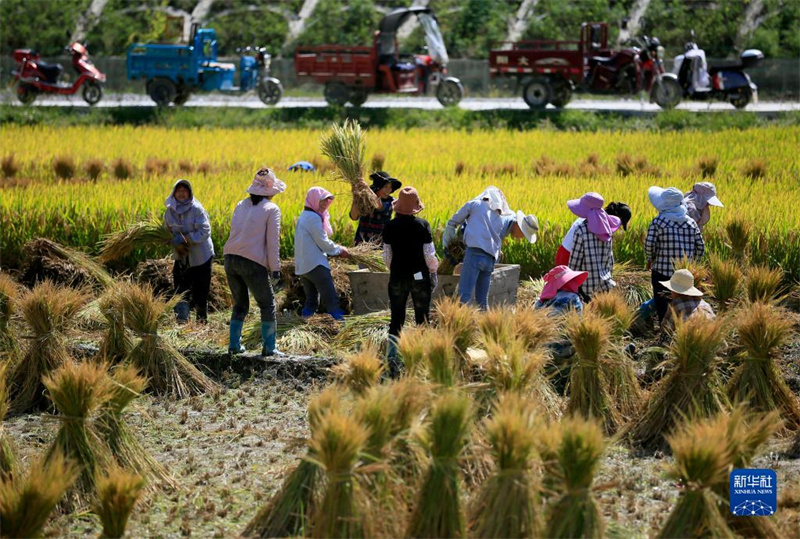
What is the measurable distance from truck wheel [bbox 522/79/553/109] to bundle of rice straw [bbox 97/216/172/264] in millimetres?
15541

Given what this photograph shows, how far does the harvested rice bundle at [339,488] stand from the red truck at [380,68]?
21332mm

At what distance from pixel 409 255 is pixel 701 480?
352 cm

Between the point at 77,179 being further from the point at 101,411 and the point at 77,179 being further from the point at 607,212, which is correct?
the point at 101,411

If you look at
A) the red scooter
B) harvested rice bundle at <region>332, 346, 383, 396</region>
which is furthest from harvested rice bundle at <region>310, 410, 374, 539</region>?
the red scooter

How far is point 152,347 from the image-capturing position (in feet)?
26.4

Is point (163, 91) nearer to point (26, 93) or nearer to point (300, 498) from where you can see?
point (26, 93)

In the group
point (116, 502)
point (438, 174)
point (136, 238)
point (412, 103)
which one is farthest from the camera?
point (412, 103)

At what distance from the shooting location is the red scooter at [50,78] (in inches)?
1101

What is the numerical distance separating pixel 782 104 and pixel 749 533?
2284cm

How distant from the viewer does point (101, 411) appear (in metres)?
6.27

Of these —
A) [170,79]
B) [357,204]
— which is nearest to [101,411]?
[357,204]

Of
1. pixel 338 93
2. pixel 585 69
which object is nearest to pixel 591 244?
pixel 585 69

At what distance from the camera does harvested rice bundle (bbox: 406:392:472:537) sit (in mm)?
5207

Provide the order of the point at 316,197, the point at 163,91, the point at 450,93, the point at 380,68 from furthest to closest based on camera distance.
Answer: the point at 163,91 < the point at 450,93 < the point at 380,68 < the point at 316,197
